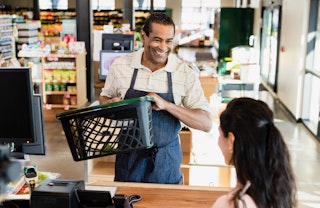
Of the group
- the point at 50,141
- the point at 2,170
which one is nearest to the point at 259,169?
the point at 2,170

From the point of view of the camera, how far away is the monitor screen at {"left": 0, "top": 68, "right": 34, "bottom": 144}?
205 centimetres

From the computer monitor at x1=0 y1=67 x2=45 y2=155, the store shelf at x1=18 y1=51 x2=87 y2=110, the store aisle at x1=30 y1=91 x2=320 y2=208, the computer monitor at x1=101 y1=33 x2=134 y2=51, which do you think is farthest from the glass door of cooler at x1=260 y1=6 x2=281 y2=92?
the computer monitor at x1=0 y1=67 x2=45 y2=155

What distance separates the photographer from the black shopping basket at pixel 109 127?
179 centimetres

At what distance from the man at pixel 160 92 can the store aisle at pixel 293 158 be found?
179cm

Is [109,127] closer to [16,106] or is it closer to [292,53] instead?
[16,106]

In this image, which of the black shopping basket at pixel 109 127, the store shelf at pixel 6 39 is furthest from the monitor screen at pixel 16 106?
the store shelf at pixel 6 39

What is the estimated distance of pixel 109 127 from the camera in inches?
71.6

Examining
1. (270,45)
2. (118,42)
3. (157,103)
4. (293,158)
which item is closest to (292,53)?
(270,45)

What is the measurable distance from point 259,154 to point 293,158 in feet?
17.0

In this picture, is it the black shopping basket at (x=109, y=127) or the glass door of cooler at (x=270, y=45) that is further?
the glass door of cooler at (x=270, y=45)

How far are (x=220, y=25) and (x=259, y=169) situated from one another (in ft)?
37.3

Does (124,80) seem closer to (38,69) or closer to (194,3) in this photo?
(38,69)

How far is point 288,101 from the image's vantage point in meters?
9.38

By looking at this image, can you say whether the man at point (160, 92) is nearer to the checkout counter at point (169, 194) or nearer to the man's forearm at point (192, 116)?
the man's forearm at point (192, 116)
